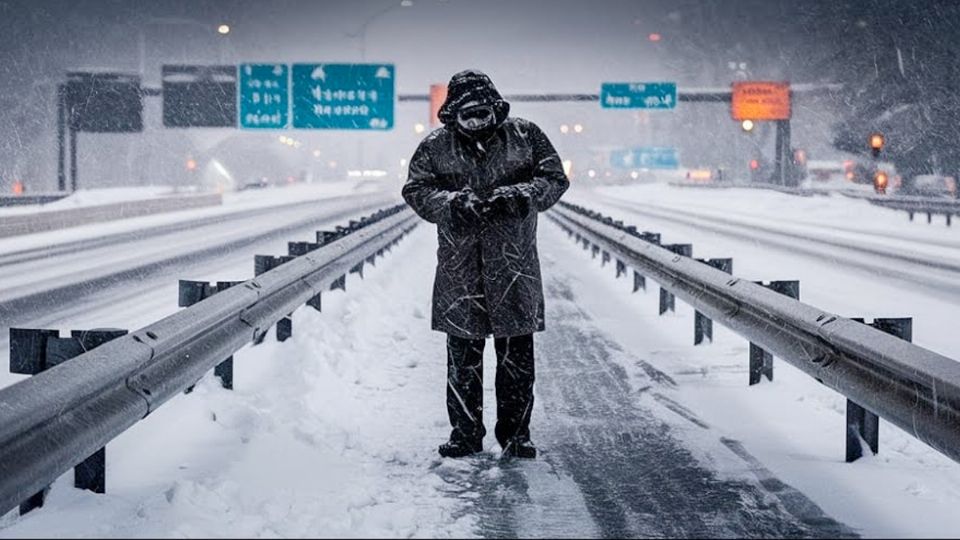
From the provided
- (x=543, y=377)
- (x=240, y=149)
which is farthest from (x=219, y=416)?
(x=240, y=149)

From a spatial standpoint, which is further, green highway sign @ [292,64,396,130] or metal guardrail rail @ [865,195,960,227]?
green highway sign @ [292,64,396,130]

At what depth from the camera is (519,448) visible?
566cm

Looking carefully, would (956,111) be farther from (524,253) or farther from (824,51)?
(524,253)

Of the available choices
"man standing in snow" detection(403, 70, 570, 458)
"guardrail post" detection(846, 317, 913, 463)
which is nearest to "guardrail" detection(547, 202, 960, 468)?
"guardrail post" detection(846, 317, 913, 463)

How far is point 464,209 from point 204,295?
7.41ft

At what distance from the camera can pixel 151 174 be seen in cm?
9938

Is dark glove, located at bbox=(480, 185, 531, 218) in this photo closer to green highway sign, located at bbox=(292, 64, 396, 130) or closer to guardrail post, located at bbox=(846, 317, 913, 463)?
guardrail post, located at bbox=(846, 317, 913, 463)

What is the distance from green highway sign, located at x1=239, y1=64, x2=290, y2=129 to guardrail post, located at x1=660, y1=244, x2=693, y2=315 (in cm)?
2891

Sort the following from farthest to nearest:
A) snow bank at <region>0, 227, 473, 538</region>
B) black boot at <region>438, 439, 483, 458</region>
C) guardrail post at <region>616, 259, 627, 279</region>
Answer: guardrail post at <region>616, 259, 627, 279</region>
black boot at <region>438, 439, 483, 458</region>
snow bank at <region>0, 227, 473, 538</region>

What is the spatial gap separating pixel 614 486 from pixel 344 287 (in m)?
8.49

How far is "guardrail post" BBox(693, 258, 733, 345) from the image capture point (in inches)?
365

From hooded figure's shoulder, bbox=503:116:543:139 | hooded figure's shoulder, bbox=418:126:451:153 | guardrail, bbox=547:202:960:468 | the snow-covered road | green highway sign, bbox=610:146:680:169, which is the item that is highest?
green highway sign, bbox=610:146:680:169

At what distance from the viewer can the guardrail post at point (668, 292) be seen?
37.7 ft

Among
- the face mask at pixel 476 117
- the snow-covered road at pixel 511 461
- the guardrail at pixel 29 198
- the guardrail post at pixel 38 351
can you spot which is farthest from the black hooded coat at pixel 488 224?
the guardrail at pixel 29 198
